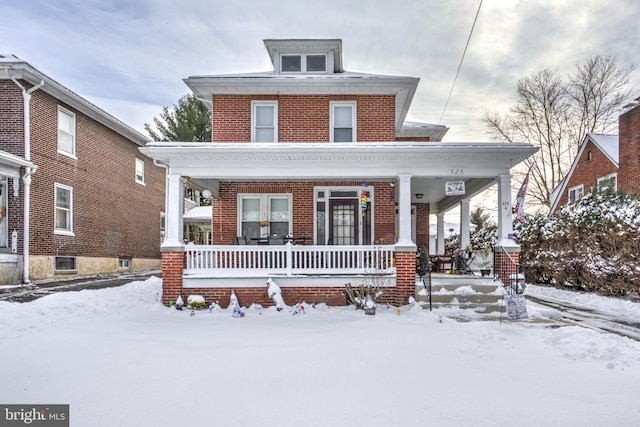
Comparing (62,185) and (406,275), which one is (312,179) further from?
(62,185)

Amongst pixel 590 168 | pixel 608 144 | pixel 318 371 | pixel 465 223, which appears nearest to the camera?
pixel 318 371

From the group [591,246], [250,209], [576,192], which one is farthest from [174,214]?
[576,192]

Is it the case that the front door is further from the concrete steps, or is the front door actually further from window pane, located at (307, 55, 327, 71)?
window pane, located at (307, 55, 327, 71)

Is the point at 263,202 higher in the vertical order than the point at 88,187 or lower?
lower

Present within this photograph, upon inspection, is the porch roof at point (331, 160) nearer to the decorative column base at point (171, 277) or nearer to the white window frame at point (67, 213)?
the decorative column base at point (171, 277)

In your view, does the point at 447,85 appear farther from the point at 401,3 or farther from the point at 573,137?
the point at 573,137

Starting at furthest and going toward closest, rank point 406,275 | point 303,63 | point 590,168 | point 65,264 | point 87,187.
→ point 590,168 < point 87,187 < point 65,264 < point 303,63 < point 406,275

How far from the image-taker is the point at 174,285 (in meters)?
9.66

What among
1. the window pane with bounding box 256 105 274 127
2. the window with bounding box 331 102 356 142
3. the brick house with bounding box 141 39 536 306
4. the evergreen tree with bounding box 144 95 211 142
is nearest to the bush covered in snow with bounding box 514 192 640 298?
the brick house with bounding box 141 39 536 306

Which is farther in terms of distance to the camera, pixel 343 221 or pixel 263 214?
pixel 343 221

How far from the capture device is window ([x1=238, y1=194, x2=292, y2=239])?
12164 millimetres

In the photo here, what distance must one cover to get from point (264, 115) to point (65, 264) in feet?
32.2

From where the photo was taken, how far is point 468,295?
30.4 feet

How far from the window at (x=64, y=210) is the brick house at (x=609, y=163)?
19.2 metres
